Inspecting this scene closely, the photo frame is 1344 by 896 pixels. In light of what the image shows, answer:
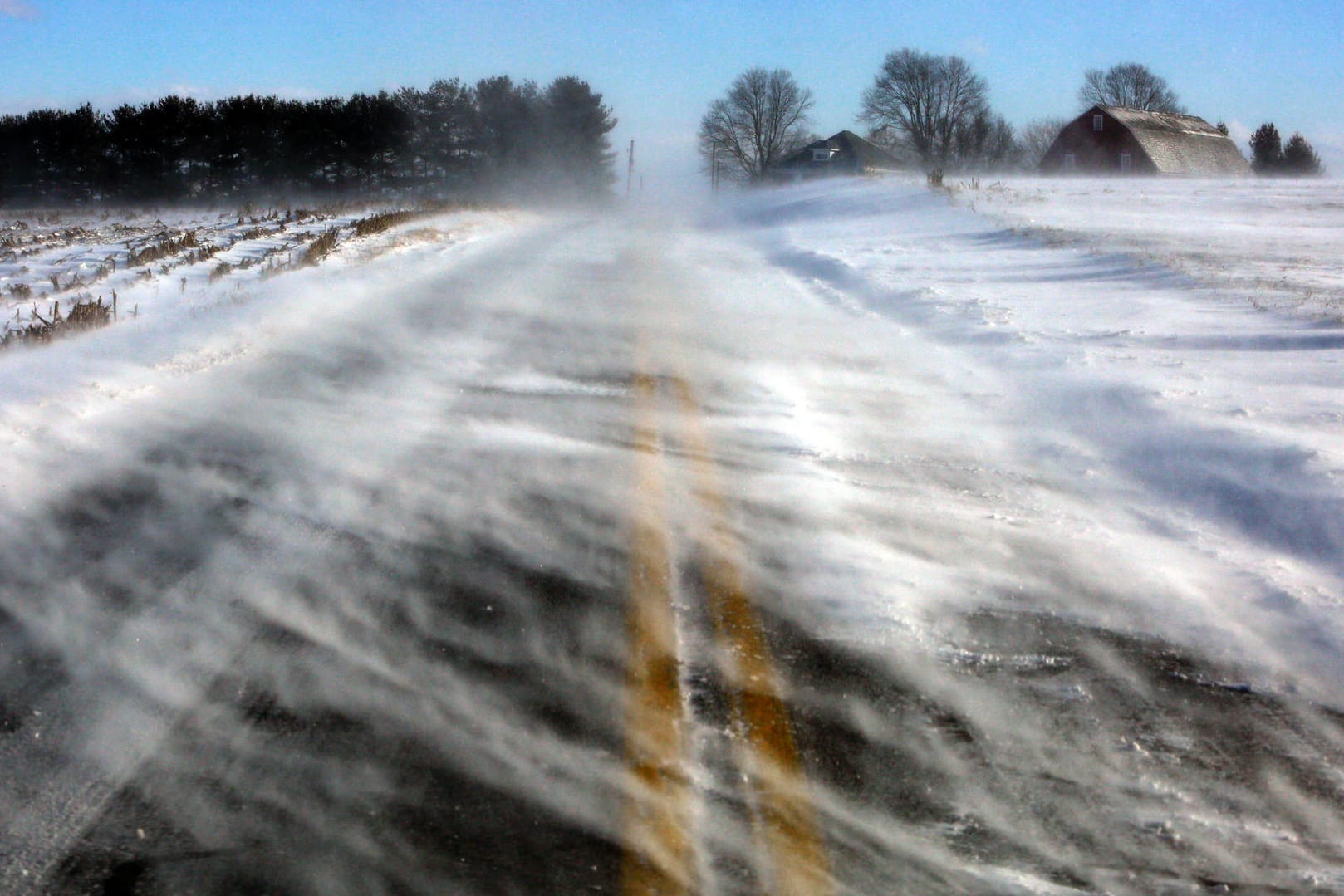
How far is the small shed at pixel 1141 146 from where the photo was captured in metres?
73.4

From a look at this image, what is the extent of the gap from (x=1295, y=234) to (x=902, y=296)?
41.9 ft

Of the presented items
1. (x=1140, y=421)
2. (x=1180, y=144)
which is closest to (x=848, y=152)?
(x=1180, y=144)

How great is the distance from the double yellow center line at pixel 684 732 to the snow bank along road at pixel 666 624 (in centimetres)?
1

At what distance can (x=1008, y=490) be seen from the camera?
631 cm

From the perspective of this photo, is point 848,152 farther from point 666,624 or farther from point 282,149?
point 666,624

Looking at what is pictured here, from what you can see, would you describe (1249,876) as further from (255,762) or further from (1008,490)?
(1008,490)

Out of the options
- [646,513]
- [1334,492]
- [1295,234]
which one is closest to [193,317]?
[646,513]

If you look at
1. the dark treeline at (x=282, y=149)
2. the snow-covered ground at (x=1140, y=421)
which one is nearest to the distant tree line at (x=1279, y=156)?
the dark treeline at (x=282, y=149)

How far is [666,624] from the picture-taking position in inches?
174

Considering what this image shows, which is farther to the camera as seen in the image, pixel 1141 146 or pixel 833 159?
pixel 833 159

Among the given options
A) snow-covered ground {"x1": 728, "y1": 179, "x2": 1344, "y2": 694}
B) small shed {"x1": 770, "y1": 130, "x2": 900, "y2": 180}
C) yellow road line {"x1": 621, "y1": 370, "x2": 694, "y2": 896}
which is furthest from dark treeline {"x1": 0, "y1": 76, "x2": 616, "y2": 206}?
yellow road line {"x1": 621, "y1": 370, "x2": 694, "y2": 896}

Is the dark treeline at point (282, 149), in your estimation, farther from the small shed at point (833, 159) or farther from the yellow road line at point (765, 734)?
the yellow road line at point (765, 734)

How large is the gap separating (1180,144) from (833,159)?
29.1 metres

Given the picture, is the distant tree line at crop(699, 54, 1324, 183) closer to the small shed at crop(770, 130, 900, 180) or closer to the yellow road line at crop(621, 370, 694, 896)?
the small shed at crop(770, 130, 900, 180)
